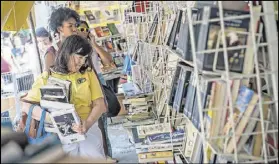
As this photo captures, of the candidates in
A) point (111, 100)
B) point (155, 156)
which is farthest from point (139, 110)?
point (155, 156)

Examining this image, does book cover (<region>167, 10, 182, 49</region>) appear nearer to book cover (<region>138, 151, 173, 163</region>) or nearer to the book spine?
book cover (<region>138, 151, 173, 163</region>)

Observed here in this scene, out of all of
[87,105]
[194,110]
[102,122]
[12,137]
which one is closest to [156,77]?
[102,122]

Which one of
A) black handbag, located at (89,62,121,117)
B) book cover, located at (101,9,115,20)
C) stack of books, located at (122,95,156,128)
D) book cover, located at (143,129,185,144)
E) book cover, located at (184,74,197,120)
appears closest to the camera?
book cover, located at (184,74,197,120)

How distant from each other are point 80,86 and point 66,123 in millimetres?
327

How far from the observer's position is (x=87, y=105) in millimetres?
2832

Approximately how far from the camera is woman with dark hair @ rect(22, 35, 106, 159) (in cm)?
276

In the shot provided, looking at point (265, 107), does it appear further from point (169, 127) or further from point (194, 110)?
point (169, 127)

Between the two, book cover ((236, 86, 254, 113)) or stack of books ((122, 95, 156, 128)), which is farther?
stack of books ((122, 95, 156, 128))

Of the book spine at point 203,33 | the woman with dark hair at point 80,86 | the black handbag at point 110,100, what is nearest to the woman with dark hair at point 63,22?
the woman with dark hair at point 80,86

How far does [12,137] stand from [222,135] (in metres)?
0.88

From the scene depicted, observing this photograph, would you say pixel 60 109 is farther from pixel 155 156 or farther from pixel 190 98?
pixel 190 98

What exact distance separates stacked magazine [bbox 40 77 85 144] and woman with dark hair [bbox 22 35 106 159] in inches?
5.3

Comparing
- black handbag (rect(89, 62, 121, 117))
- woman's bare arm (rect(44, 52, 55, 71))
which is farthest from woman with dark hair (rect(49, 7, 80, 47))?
black handbag (rect(89, 62, 121, 117))

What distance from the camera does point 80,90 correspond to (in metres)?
2.80
